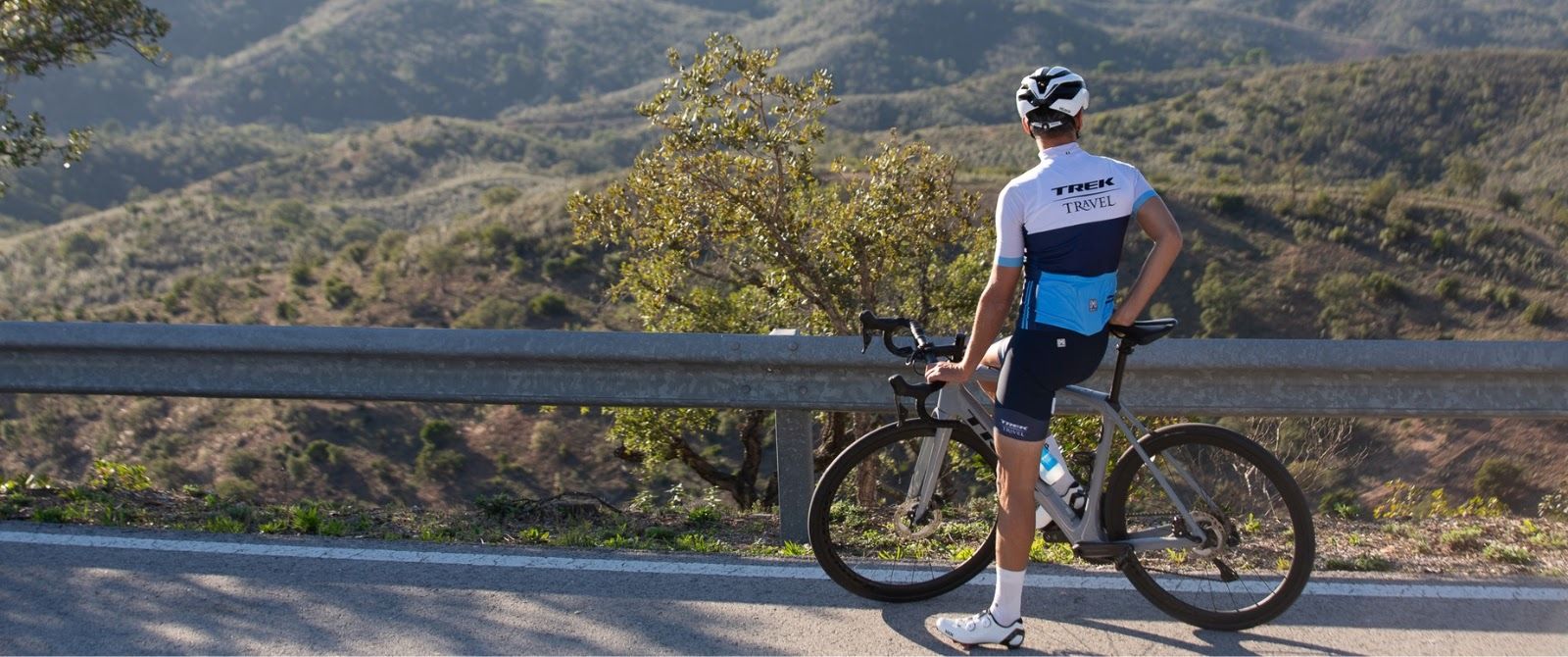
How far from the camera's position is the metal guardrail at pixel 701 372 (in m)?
4.99

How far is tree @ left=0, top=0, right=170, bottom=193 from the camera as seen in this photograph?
9.09 metres

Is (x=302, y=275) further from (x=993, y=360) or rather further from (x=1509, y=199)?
(x=1509, y=199)

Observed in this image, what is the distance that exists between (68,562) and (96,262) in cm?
3480

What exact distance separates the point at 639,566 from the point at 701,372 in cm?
87

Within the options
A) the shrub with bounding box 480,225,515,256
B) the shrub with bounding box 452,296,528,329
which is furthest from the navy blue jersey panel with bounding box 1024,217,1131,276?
the shrub with bounding box 480,225,515,256

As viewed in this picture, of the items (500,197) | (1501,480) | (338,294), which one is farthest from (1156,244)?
(500,197)

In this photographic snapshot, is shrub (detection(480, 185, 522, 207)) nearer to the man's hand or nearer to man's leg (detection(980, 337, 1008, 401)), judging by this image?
man's leg (detection(980, 337, 1008, 401))

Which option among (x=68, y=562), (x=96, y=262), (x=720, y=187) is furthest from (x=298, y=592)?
(x=96, y=262)

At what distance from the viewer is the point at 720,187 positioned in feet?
31.4

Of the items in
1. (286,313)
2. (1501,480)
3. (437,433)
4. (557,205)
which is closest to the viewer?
(1501,480)

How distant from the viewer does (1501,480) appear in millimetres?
13586

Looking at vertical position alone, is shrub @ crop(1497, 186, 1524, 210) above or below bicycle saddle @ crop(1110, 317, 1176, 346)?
below

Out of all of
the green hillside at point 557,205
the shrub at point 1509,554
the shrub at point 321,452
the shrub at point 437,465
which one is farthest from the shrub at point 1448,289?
the shrub at point 1509,554

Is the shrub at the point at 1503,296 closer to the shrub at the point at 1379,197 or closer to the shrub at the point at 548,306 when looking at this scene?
the shrub at the point at 1379,197
